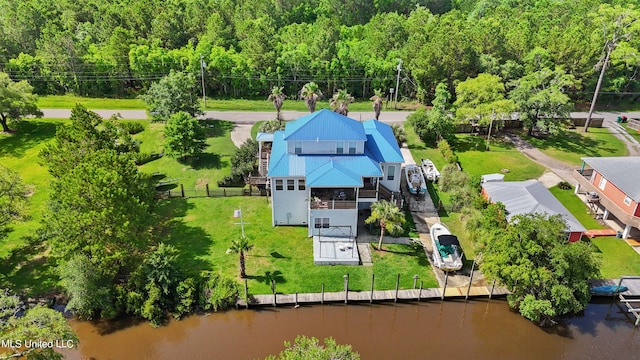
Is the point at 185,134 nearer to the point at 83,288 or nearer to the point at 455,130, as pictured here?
the point at 83,288

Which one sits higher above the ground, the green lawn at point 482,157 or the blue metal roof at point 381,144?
the blue metal roof at point 381,144

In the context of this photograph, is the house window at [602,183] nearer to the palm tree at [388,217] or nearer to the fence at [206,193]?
the palm tree at [388,217]

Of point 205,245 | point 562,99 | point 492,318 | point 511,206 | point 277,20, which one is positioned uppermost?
point 277,20

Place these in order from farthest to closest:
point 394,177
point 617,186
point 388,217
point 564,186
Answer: point 564,186
point 394,177
point 617,186
point 388,217

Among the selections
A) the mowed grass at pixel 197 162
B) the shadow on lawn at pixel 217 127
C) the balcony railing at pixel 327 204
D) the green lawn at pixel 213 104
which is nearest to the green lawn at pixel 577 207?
the balcony railing at pixel 327 204

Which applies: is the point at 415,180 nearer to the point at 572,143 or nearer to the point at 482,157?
the point at 482,157

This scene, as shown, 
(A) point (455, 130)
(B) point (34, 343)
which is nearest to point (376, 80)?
(A) point (455, 130)

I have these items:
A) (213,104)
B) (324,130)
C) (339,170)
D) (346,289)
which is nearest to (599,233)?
(339,170)
